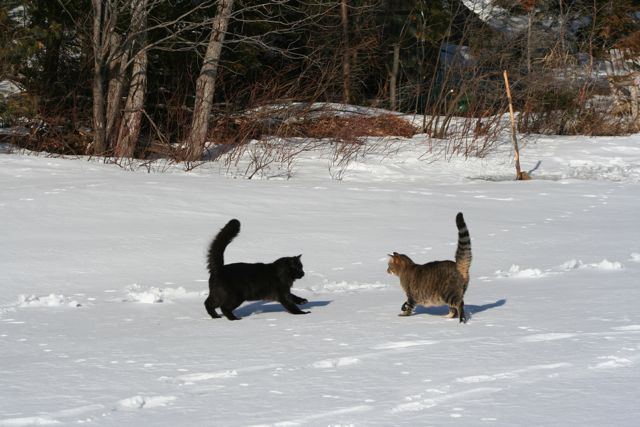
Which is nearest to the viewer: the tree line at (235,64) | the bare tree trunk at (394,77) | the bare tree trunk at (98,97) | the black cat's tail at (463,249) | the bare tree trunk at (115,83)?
the black cat's tail at (463,249)

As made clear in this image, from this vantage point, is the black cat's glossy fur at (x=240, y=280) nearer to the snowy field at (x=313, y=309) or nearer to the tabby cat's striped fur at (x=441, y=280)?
the snowy field at (x=313, y=309)

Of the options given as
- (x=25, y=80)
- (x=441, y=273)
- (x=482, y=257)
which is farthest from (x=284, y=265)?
(x=25, y=80)

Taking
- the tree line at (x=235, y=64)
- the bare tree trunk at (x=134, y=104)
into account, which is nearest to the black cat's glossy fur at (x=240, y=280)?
the tree line at (x=235, y=64)

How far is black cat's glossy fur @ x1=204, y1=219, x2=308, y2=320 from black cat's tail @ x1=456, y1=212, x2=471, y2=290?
144 cm

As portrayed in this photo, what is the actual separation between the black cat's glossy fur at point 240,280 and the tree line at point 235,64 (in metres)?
11.1

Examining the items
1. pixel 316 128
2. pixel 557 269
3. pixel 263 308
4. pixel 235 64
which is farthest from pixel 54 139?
pixel 557 269

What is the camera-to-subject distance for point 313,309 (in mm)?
7605

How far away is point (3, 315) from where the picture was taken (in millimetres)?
7348

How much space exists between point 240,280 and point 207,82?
43.4ft

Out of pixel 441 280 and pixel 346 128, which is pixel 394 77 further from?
pixel 441 280

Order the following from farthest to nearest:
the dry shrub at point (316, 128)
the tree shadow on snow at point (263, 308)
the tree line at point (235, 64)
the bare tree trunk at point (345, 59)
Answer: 1. the bare tree trunk at point (345, 59)
2. the dry shrub at point (316, 128)
3. the tree line at point (235, 64)
4. the tree shadow on snow at point (263, 308)

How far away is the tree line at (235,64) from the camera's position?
18797mm

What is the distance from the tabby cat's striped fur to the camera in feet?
21.7

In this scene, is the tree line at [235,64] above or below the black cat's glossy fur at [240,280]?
above
